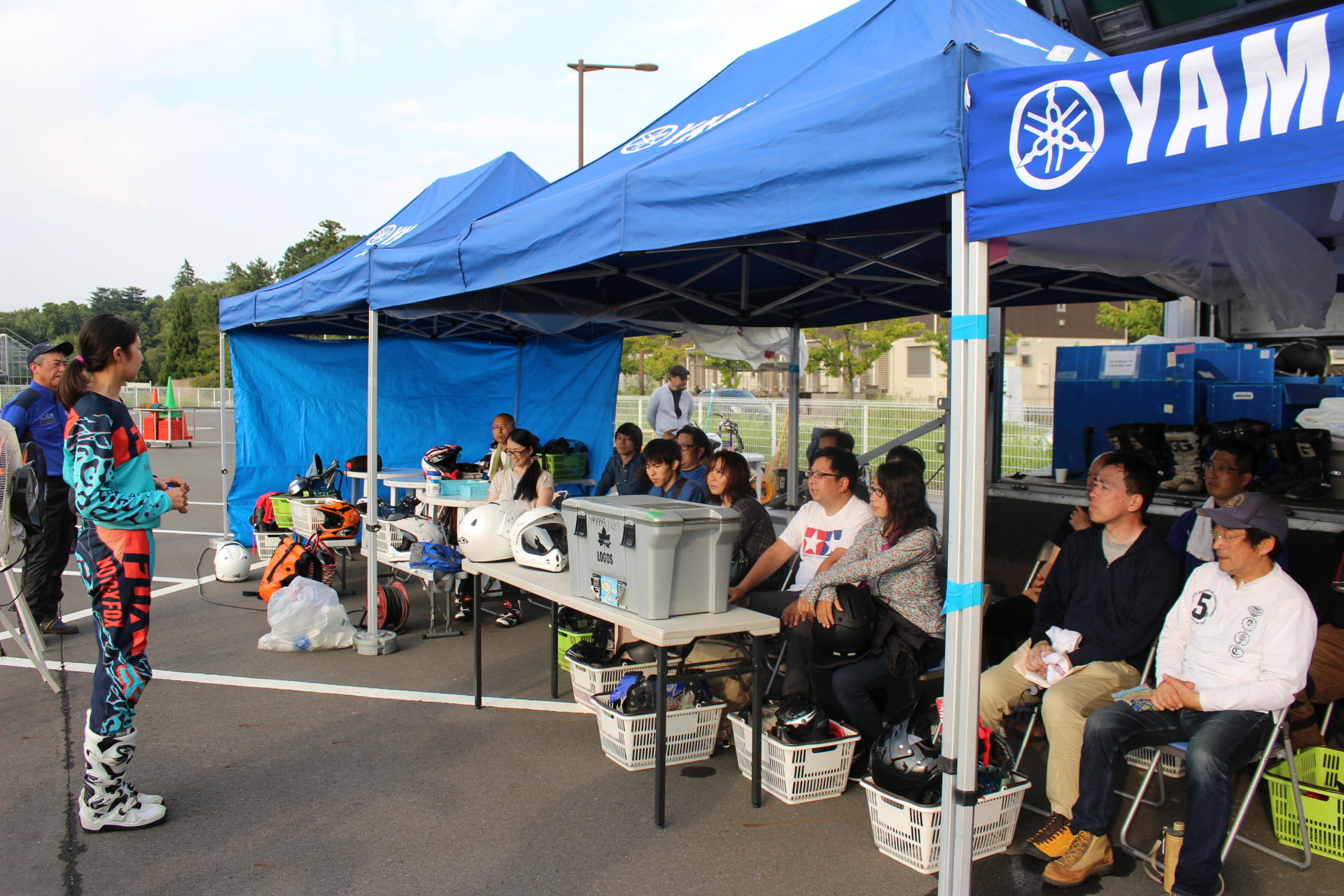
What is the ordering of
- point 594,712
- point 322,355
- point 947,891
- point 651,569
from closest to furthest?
1. point 947,891
2. point 651,569
3. point 594,712
4. point 322,355

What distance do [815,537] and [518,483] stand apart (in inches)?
121

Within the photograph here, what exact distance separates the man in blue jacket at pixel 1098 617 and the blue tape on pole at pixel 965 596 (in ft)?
3.05

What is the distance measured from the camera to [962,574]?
2.82 meters

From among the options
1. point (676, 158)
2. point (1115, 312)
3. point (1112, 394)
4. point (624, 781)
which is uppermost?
point (1115, 312)

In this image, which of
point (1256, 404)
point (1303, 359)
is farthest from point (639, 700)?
point (1303, 359)

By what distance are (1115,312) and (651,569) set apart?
2250 centimetres

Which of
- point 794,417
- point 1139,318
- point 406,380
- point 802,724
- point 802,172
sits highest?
point 1139,318

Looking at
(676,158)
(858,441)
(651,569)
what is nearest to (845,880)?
(651,569)

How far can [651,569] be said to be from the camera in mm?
3576

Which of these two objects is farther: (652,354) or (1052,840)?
(652,354)

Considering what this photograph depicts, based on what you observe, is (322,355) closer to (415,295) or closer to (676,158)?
(415,295)

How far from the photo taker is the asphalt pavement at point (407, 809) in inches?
128

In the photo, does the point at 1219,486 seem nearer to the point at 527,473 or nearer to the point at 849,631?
the point at 849,631

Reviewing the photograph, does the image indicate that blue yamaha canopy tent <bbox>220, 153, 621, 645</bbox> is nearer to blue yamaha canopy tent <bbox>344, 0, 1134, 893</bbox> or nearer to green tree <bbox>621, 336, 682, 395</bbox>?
blue yamaha canopy tent <bbox>344, 0, 1134, 893</bbox>
